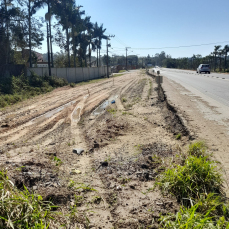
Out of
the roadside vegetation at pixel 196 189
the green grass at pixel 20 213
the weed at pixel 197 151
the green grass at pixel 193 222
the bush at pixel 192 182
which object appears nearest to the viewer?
the green grass at pixel 20 213

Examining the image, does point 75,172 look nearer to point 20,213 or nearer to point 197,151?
point 20,213

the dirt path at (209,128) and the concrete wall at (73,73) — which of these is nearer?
the dirt path at (209,128)

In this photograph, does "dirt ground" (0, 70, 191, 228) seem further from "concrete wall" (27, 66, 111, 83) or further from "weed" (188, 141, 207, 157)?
"concrete wall" (27, 66, 111, 83)

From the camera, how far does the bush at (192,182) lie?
365 cm

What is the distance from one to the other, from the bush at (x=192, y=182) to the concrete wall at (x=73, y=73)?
79.5 feet

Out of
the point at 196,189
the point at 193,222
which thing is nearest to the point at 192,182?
the point at 196,189

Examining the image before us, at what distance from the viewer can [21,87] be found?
67.9 ft

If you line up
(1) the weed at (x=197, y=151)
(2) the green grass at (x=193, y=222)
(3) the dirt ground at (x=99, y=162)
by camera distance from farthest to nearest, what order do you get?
(1) the weed at (x=197, y=151)
(3) the dirt ground at (x=99, y=162)
(2) the green grass at (x=193, y=222)

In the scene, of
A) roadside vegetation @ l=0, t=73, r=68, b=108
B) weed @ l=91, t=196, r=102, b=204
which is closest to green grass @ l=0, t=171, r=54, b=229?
weed @ l=91, t=196, r=102, b=204

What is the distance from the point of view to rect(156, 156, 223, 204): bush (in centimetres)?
365

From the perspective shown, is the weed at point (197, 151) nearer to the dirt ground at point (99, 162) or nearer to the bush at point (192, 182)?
the dirt ground at point (99, 162)

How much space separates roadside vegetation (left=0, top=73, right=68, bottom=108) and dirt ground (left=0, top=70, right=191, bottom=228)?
21.0ft

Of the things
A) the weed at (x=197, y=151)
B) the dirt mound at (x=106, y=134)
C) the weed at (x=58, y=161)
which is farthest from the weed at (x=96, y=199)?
the dirt mound at (x=106, y=134)

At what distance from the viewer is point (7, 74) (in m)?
23.5
